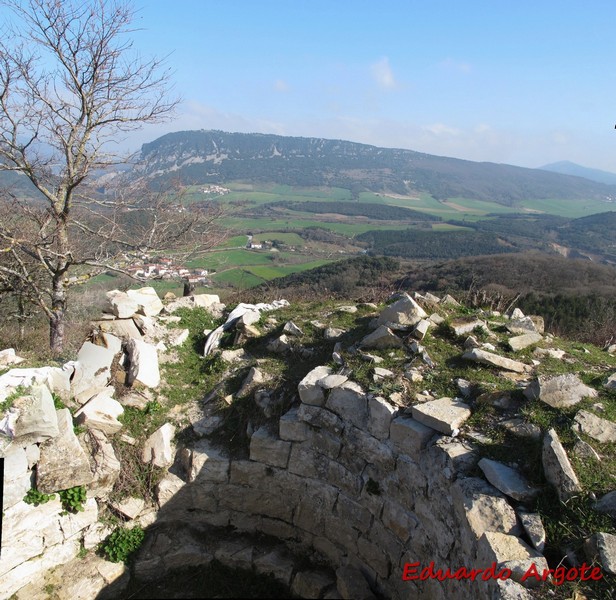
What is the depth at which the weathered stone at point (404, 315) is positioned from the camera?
7.21 metres

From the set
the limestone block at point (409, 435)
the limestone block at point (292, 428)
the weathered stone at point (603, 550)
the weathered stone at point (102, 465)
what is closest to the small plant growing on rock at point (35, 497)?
the weathered stone at point (102, 465)

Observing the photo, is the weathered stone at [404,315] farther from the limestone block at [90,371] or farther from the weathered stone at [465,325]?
the limestone block at [90,371]

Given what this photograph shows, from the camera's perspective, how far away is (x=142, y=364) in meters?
7.67

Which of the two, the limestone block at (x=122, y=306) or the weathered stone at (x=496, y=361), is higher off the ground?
the weathered stone at (x=496, y=361)

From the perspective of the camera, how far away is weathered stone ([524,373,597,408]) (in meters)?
5.15

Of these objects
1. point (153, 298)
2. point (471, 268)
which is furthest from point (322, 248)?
point (153, 298)

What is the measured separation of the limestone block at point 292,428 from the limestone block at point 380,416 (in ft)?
3.75

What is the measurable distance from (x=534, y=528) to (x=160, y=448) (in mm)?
5373

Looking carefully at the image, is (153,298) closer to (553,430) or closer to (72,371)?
(72,371)

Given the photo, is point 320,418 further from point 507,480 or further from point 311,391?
point 507,480

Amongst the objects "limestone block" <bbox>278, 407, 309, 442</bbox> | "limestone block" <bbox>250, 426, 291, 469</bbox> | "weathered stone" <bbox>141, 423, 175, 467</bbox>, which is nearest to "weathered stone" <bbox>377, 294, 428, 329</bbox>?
"limestone block" <bbox>278, 407, 309, 442</bbox>

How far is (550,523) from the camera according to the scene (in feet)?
13.3

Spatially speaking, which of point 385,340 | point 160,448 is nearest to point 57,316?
point 160,448

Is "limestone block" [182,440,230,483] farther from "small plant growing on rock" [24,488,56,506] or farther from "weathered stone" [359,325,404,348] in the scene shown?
"weathered stone" [359,325,404,348]
